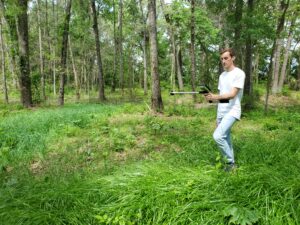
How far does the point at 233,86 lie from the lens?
3729 millimetres

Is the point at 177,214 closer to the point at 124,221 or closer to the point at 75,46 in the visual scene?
the point at 124,221

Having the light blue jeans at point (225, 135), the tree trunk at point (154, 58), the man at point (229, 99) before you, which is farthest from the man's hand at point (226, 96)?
the tree trunk at point (154, 58)

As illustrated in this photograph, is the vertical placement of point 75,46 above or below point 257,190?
above

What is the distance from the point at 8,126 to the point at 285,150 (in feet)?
23.3

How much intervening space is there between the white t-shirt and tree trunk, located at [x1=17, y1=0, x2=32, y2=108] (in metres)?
12.6

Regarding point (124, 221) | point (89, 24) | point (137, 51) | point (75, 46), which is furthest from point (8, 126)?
point (137, 51)

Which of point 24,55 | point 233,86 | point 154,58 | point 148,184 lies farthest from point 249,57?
point 24,55

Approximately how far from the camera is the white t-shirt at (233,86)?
3.73m

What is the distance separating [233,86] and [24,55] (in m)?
13.0

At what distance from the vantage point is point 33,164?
5082mm

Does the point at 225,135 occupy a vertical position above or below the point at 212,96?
below

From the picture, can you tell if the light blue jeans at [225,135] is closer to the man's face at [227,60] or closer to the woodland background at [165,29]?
the man's face at [227,60]

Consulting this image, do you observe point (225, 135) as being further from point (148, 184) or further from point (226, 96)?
point (148, 184)

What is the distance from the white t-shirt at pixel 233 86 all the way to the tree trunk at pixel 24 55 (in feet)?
41.3
